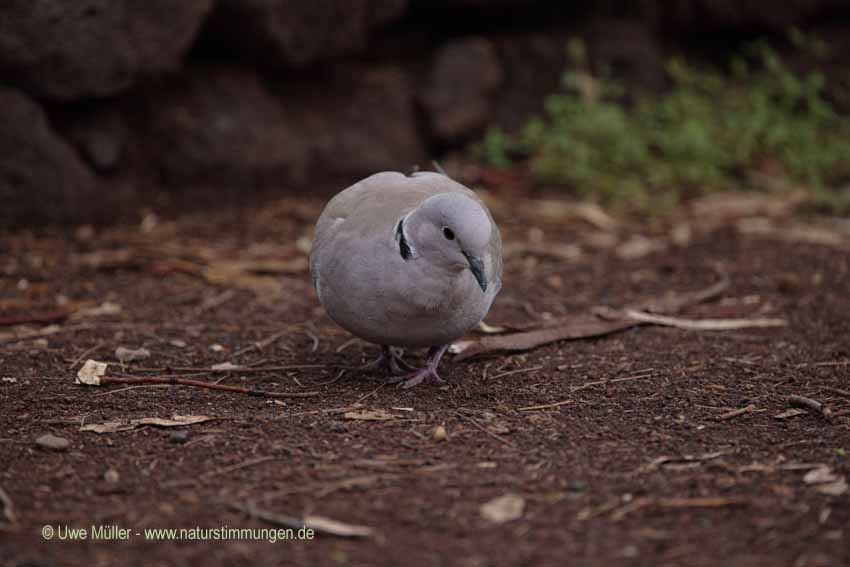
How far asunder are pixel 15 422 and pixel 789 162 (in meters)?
6.16

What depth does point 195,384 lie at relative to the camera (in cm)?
382

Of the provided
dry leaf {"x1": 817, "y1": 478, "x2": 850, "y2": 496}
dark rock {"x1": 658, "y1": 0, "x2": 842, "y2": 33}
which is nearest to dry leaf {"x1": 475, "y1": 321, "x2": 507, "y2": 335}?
dry leaf {"x1": 817, "y1": 478, "x2": 850, "y2": 496}

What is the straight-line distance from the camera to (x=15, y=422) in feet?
11.2

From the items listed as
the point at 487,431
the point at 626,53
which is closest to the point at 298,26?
the point at 626,53

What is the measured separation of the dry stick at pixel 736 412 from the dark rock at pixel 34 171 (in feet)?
13.6

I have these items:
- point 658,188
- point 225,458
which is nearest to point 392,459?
point 225,458

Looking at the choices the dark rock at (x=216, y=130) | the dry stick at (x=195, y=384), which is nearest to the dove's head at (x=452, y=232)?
the dry stick at (x=195, y=384)

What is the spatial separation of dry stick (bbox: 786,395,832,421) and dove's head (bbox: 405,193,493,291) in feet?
3.88

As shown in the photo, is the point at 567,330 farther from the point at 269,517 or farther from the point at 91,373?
the point at 269,517

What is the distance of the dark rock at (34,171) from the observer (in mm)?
5699

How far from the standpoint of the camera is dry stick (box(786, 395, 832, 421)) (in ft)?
11.3

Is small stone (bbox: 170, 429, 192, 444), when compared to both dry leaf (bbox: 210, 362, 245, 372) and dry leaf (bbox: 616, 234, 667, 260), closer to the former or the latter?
dry leaf (bbox: 210, 362, 245, 372)

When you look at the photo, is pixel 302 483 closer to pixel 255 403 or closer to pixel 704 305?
pixel 255 403

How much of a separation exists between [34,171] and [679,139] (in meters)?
4.52
